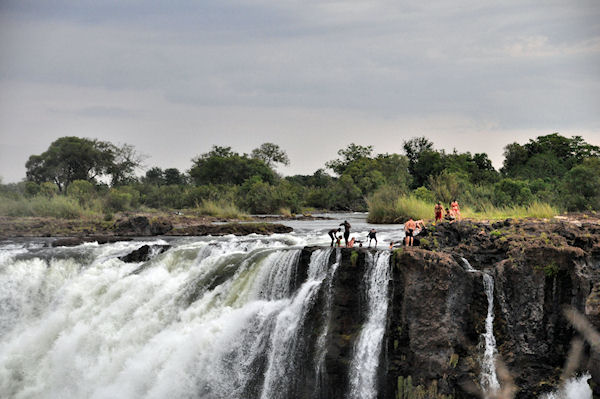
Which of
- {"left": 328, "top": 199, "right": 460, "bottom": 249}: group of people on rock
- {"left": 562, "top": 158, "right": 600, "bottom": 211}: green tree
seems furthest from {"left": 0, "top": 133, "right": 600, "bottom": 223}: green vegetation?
{"left": 328, "top": 199, "right": 460, "bottom": 249}: group of people on rock

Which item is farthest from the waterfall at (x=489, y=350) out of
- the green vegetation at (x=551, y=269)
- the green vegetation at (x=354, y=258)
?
the green vegetation at (x=354, y=258)

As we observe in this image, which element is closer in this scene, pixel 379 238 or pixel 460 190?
pixel 379 238

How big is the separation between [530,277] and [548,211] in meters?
6.53

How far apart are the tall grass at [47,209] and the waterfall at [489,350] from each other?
20.8 meters

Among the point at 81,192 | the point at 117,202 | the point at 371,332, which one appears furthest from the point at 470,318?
the point at 81,192

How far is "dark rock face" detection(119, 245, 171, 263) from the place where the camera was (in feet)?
44.4

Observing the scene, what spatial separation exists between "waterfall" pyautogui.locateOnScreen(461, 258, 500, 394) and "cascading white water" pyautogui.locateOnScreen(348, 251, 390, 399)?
4.93 feet

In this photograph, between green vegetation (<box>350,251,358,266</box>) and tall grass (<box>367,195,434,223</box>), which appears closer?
green vegetation (<box>350,251,358,266</box>)

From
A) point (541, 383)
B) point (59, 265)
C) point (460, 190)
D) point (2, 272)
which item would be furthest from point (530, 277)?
point (460, 190)

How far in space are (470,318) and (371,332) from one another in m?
1.65

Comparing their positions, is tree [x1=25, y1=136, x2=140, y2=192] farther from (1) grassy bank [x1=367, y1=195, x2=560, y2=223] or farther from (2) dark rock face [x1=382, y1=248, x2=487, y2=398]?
(2) dark rock face [x1=382, y1=248, x2=487, y2=398]

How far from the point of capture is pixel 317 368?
29.1ft

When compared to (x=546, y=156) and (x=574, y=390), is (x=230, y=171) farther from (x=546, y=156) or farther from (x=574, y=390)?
(x=574, y=390)

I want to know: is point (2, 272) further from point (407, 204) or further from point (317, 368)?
point (407, 204)
